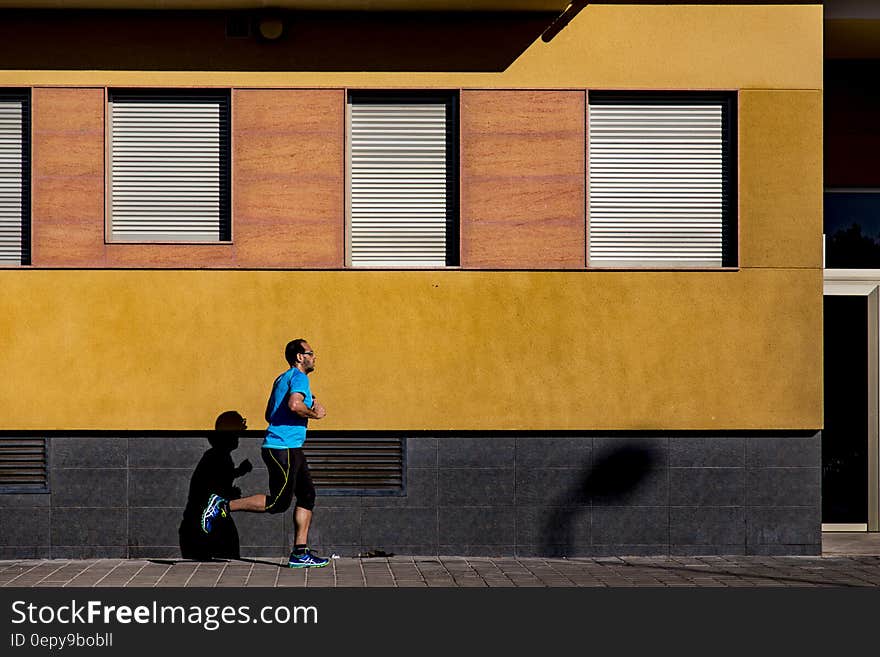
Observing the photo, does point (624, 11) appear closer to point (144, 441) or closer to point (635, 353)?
point (635, 353)

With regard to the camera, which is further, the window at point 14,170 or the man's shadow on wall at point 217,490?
the window at point 14,170

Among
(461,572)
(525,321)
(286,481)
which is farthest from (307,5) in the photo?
(461,572)

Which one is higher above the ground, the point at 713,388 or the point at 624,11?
the point at 624,11

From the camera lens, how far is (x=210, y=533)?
471 inches

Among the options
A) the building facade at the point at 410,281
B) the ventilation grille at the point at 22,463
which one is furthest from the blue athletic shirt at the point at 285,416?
the ventilation grille at the point at 22,463

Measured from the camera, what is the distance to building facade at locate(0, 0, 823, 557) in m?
12.0

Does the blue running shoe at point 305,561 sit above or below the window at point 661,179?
below

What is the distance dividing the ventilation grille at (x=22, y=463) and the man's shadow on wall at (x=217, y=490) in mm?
1350

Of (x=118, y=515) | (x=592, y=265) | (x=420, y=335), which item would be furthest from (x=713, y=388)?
(x=118, y=515)

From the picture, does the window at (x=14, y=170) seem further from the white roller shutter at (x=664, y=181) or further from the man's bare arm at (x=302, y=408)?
the white roller shutter at (x=664, y=181)

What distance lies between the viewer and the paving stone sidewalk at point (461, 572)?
35.0ft

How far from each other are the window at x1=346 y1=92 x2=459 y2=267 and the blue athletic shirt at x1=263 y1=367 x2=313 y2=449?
1.54m

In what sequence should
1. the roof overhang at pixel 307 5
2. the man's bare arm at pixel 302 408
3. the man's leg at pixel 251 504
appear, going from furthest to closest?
the roof overhang at pixel 307 5 → the man's leg at pixel 251 504 → the man's bare arm at pixel 302 408

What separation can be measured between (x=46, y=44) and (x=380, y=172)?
10.5ft
